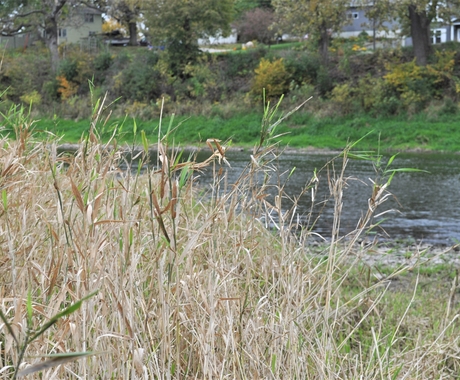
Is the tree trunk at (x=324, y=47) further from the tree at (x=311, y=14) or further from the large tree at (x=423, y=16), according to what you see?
the large tree at (x=423, y=16)

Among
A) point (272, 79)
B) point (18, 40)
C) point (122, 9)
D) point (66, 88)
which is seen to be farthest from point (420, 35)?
point (18, 40)

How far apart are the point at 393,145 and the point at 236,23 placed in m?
24.8

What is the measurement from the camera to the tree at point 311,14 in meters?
27.9

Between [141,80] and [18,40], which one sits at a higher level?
[18,40]

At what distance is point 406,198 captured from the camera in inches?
555

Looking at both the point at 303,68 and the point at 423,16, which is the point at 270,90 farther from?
the point at 423,16

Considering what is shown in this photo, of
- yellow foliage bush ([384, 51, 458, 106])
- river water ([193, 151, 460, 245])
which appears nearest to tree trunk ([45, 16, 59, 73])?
yellow foliage bush ([384, 51, 458, 106])

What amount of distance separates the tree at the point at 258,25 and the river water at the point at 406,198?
23225mm

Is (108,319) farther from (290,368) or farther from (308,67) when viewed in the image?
(308,67)

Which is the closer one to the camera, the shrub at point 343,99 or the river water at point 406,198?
the river water at point 406,198

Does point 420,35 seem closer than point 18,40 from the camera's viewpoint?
Yes

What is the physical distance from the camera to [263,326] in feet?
10.5

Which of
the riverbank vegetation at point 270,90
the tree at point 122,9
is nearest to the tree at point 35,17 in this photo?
the riverbank vegetation at point 270,90

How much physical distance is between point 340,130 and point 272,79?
528 centimetres
